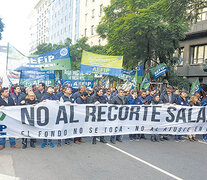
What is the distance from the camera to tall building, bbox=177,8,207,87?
21.9m

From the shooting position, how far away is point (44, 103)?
7000 mm

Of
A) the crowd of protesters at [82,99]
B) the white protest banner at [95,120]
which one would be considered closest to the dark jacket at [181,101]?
the crowd of protesters at [82,99]

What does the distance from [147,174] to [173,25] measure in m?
13.5

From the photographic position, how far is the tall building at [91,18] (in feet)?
135

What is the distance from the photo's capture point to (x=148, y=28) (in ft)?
51.4

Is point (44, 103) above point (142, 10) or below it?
below

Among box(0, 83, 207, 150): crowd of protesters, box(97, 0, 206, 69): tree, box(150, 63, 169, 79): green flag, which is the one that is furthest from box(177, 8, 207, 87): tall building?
box(0, 83, 207, 150): crowd of protesters

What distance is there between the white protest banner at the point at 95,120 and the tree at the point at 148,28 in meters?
7.44

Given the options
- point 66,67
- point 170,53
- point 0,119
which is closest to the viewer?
point 0,119

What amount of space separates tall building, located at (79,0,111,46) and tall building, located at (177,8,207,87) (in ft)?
59.6

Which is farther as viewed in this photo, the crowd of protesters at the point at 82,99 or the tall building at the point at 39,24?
the tall building at the point at 39,24

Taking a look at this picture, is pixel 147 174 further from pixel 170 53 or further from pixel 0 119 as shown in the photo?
pixel 170 53

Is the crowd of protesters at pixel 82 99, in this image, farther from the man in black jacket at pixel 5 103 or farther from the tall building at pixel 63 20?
the tall building at pixel 63 20

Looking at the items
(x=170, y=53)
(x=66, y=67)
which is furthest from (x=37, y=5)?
(x=66, y=67)
